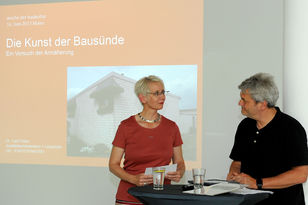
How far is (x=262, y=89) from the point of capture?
8.41 ft

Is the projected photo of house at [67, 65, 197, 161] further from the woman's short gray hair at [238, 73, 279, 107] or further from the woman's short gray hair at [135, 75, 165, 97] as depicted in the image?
the woman's short gray hair at [238, 73, 279, 107]

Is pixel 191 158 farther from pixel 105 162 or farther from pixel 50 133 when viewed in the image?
pixel 50 133

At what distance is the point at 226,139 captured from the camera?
3.96 meters

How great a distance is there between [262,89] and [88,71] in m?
2.31

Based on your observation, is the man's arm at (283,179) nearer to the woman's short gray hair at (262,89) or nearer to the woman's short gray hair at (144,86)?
the woman's short gray hair at (262,89)

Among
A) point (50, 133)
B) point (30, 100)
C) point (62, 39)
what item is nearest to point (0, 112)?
point (30, 100)

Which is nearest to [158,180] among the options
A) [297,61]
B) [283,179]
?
[283,179]

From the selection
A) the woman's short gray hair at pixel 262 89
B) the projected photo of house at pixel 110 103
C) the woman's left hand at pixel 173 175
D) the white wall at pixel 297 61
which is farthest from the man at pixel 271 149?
the projected photo of house at pixel 110 103

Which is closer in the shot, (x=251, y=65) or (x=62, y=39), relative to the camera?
(x=251, y=65)

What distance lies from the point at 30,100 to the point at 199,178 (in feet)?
9.34

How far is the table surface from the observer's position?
77.0 inches

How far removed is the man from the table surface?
14.1 inches

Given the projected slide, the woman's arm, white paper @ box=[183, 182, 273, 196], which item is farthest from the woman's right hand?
the projected slide

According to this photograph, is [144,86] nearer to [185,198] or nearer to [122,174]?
[122,174]
